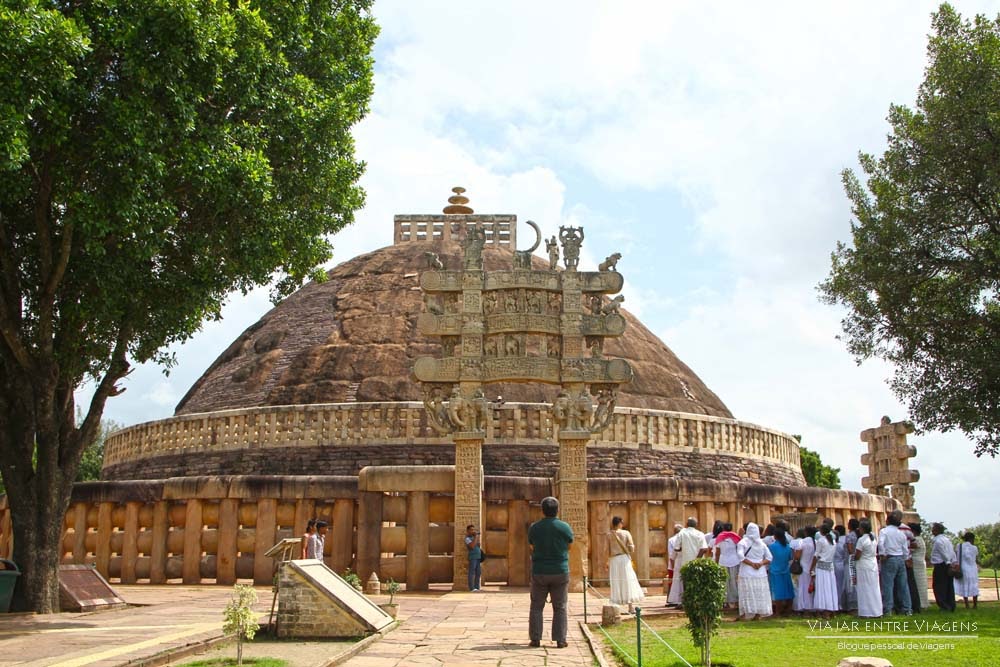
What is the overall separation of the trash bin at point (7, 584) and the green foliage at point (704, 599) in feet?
25.9

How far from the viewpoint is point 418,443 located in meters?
20.2

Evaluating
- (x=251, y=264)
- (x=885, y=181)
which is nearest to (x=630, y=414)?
(x=885, y=181)

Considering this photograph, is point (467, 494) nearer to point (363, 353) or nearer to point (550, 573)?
point (550, 573)

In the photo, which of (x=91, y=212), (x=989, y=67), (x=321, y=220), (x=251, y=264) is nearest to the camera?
(x=91, y=212)

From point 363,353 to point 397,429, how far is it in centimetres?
521

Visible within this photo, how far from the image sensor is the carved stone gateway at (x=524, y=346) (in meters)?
13.5

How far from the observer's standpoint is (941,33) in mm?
14938

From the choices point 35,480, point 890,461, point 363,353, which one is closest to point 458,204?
point 363,353

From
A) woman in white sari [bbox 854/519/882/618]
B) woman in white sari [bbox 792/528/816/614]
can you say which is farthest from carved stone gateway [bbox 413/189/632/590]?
woman in white sari [bbox 854/519/882/618]

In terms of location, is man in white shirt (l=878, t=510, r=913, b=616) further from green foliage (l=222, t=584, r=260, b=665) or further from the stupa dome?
green foliage (l=222, t=584, r=260, b=665)

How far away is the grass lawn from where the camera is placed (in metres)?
7.00

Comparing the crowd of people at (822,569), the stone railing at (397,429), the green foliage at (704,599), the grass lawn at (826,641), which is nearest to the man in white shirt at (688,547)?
the crowd of people at (822,569)

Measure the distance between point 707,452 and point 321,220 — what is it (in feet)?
39.0

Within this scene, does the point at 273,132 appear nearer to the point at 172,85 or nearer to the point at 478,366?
the point at 172,85
